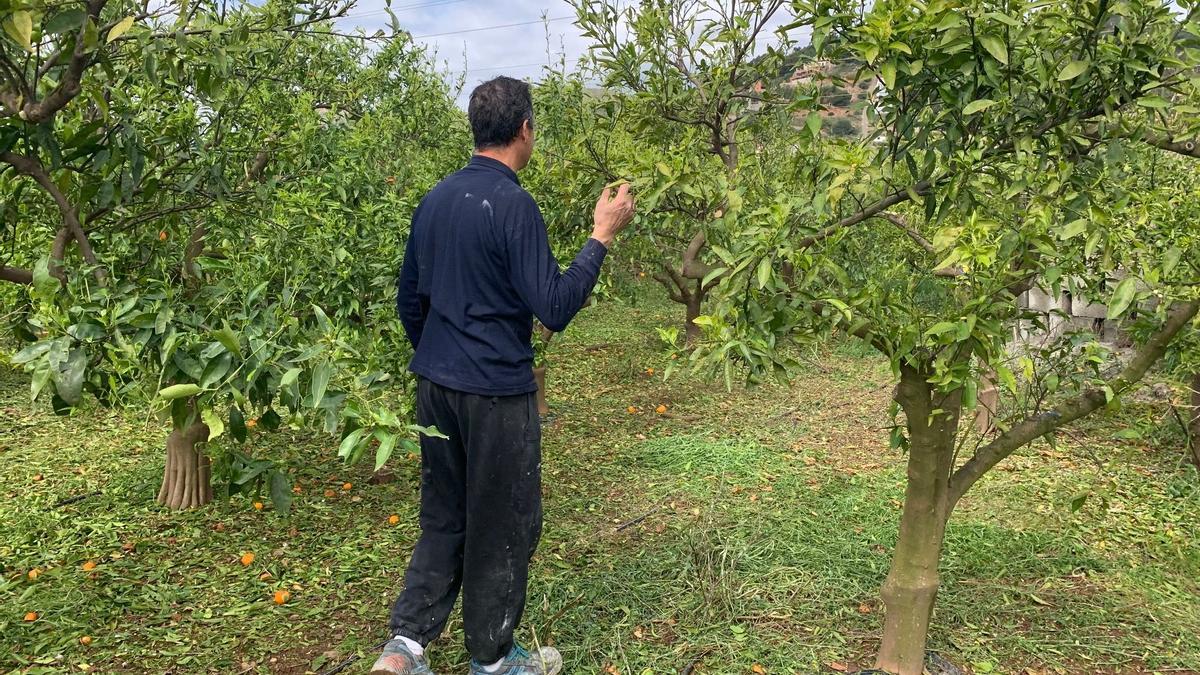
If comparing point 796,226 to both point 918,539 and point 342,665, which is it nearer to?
point 918,539

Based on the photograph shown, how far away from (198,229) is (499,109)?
2301 mm

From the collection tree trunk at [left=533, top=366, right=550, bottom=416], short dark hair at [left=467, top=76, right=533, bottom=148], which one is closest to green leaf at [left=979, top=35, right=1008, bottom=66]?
short dark hair at [left=467, top=76, right=533, bottom=148]

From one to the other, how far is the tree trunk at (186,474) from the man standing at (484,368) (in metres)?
1.94

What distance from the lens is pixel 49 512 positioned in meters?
3.97

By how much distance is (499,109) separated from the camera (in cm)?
236

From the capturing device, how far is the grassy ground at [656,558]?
288 cm

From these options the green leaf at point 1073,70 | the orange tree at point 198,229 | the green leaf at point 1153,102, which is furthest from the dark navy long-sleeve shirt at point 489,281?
the green leaf at point 1153,102

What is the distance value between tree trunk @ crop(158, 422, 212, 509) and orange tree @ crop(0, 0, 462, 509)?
0.01m

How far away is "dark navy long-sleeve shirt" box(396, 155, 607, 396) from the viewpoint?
228 cm

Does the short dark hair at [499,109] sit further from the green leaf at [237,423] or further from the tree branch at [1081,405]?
the tree branch at [1081,405]

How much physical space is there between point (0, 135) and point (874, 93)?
2272 millimetres

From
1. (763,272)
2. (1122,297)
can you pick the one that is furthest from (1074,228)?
(763,272)

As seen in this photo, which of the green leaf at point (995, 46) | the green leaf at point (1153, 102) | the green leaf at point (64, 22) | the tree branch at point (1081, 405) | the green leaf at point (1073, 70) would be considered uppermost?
the green leaf at point (64, 22)

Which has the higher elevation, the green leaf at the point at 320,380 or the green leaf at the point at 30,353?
the green leaf at the point at 30,353
